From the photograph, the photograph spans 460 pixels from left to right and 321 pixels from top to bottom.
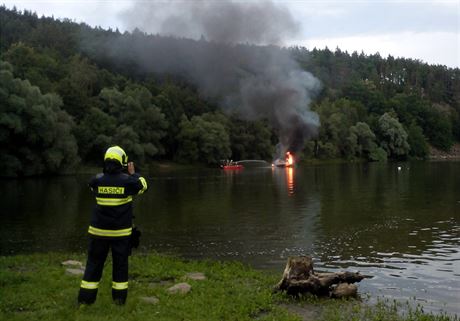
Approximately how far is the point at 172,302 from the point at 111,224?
2.27 m

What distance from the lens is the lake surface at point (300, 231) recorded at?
719 inches

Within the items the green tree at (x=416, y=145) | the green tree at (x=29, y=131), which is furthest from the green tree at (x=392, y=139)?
the green tree at (x=29, y=131)

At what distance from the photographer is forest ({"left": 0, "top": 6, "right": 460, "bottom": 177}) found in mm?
75812

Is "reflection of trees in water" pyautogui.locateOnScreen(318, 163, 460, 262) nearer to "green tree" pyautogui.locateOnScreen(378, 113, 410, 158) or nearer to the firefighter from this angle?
the firefighter

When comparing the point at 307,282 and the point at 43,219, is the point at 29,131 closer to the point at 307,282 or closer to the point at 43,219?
the point at 43,219

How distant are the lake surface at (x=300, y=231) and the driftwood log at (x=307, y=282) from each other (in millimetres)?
1697

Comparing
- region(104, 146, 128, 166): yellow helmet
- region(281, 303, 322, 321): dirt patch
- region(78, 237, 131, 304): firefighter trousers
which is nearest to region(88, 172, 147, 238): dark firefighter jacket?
region(78, 237, 131, 304): firefighter trousers

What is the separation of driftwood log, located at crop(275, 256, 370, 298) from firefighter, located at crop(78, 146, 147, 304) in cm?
405

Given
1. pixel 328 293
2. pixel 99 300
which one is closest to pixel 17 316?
pixel 99 300

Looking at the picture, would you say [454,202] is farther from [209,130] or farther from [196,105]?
[196,105]

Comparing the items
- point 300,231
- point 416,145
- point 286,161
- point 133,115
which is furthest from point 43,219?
point 416,145

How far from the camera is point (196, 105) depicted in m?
130

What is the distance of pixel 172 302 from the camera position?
11.3 meters

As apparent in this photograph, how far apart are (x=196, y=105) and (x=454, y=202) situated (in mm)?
94458
